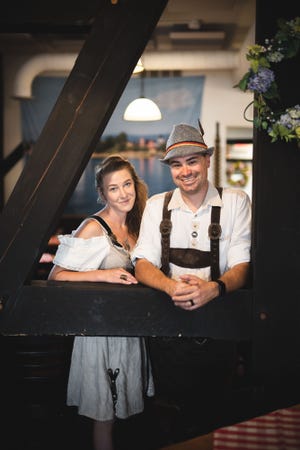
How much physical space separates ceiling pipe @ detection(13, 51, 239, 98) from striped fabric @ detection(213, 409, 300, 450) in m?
6.94

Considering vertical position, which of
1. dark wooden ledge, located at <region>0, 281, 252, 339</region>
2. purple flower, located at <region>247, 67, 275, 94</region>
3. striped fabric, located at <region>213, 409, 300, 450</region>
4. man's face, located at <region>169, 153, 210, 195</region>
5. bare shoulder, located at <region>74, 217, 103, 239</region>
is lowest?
striped fabric, located at <region>213, 409, 300, 450</region>

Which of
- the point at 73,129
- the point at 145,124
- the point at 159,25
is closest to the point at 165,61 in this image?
the point at 159,25

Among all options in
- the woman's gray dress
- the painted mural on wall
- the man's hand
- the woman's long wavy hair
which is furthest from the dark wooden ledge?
the painted mural on wall

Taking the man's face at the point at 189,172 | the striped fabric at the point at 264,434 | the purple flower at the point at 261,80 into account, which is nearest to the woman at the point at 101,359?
the man's face at the point at 189,172

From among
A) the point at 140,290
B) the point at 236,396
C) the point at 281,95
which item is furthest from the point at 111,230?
the point at 281,95

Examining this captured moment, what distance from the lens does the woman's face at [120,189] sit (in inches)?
130

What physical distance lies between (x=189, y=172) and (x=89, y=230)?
2.28ft

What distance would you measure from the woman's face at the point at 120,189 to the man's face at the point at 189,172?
531 millimetres

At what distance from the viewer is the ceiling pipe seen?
27.8ft

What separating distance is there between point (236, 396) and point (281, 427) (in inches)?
39.2

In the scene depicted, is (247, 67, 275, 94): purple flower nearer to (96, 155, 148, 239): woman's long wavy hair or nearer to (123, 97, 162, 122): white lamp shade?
(96, 155, 148, 239): woman's long wavy hair

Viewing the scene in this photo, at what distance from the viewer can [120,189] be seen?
3.31 m

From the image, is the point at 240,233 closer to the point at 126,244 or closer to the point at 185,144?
the point at 185,144

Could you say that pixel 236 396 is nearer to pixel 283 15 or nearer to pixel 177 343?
pixel 177 343
